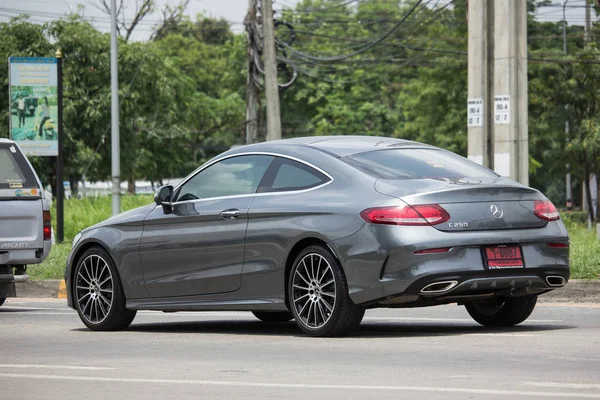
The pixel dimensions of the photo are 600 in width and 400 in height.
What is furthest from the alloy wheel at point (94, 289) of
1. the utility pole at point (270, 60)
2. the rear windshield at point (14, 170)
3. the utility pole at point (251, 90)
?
the utility pole at point (251, 90)

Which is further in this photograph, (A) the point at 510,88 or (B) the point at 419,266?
(A) the point at 510,88

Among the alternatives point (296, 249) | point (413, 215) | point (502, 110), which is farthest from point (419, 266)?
point (502, 110)

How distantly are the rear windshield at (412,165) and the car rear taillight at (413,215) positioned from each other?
19.5 inches

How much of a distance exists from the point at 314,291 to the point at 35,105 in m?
14.9

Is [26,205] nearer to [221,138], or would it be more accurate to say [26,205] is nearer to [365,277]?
[365,277]

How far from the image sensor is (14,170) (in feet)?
48.5

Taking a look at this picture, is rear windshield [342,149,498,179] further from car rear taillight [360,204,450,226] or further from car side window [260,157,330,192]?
car rear taillight [360,204,450,226]

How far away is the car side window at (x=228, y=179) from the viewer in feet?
33.9

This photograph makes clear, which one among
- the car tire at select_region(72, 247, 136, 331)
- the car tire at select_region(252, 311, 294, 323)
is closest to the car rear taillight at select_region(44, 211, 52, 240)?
the car tire at select_region(72, 247, 136, 331)

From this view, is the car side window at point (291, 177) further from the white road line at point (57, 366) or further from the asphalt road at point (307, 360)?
the white road line at point (57, 366)

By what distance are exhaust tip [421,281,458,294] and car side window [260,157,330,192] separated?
3.99ft

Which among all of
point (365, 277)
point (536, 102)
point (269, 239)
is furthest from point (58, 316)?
point (536, 102)

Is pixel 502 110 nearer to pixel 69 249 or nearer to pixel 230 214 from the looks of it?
pixel 69 249

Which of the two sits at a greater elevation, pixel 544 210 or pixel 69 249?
pixel 544 210
